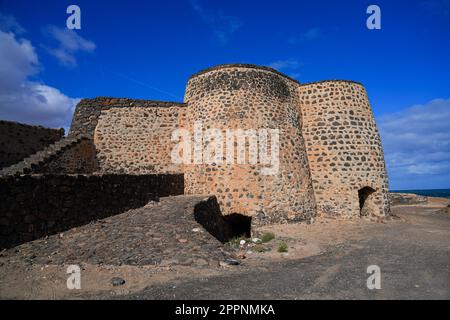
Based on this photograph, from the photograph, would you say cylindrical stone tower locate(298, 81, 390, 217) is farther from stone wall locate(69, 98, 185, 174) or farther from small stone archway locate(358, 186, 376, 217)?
stone wall locate(69, 98, 185, 174)

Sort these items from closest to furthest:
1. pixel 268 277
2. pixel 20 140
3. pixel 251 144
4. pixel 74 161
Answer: pixel 268 277 < pixel 20 140 < pixel 251 144 < pixel 74 161

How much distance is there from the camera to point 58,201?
7.57m

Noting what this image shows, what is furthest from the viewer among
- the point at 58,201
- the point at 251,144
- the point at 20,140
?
the point at 251,144

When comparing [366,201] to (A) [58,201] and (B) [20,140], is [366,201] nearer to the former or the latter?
(A) [58,201]

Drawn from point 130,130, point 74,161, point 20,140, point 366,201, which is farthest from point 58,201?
point 366,201

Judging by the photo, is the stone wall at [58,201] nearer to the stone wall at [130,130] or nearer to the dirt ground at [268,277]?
the dirt ground at [268,277]

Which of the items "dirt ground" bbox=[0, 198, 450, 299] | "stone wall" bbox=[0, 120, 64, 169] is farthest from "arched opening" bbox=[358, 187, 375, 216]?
"stone wall" bbox=[0, 120, 64, 169]

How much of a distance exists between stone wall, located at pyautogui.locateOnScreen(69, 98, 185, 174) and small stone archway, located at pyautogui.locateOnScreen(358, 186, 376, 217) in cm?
815

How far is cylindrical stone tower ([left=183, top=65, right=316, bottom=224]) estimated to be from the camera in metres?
11.8

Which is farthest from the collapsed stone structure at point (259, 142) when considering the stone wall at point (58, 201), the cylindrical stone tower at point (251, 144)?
the stone wall at point (58, 201)

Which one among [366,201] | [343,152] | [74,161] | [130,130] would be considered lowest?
[366,201]

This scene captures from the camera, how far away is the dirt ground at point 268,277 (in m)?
4.71

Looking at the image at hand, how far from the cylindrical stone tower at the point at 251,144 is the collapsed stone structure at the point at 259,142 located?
39mm

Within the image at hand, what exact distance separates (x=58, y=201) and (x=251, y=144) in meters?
6.80
